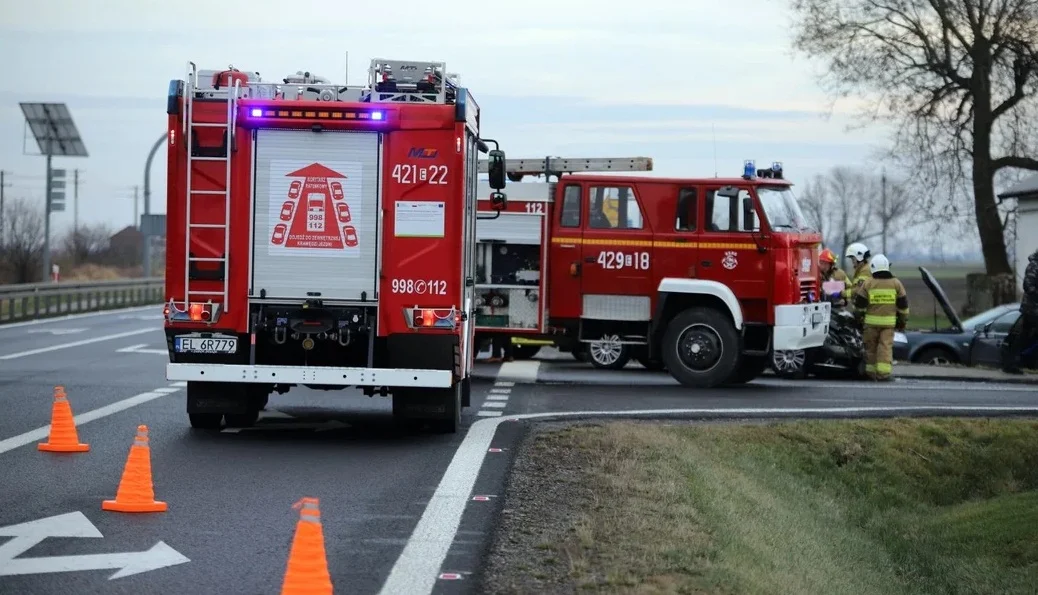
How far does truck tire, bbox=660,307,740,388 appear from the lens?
2019cm

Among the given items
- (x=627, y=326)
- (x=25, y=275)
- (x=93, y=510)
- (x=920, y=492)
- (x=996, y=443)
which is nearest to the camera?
(x=93, y=510)

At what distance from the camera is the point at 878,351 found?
72.1 ft

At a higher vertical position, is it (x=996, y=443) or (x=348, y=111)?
(x=348, y=111)

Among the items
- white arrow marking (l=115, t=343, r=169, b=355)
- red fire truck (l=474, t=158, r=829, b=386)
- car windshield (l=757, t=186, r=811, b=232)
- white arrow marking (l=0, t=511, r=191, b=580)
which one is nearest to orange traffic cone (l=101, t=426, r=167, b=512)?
white arrow marking (l=0, t=511, r=191, b=580)

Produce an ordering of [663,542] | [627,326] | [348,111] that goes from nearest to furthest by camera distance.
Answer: [663,542]
[348,111]
[627,326]

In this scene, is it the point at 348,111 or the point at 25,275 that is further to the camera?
the point at 25,275

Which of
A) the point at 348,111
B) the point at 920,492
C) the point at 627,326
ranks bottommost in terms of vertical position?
the point at 920,492

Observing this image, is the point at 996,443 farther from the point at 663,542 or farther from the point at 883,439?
the point at 663,542

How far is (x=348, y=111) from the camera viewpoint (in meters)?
13.3

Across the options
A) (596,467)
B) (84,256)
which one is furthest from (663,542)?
(84,256)

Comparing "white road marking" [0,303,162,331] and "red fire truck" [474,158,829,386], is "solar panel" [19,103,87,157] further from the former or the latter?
"red fire truck" [474,158,829,386]

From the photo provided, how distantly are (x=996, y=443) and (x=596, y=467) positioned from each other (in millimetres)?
6251

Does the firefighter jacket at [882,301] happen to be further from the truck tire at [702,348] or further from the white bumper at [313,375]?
the white bumper at [313,375]

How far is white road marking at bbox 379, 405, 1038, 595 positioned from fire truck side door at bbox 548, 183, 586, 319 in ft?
13.1
